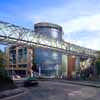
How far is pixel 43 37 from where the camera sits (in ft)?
68.9

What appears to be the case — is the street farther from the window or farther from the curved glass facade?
the window

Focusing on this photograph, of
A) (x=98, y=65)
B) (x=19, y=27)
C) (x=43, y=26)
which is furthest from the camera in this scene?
(x=43, y=26)

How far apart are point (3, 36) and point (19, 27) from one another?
265 centimetres

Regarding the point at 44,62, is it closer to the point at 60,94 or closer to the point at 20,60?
the point at 20,60

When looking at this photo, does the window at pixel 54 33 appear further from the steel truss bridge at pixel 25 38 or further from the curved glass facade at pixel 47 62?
the steel truss bridge at pixel 25 38

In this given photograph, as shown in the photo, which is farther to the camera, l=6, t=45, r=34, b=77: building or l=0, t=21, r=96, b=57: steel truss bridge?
l=6, t=45, r=34, b=77: building

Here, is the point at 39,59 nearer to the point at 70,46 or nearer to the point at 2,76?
the point at 70,46

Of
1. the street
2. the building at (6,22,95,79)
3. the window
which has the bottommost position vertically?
the street

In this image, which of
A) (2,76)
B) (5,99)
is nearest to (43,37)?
(2,76)

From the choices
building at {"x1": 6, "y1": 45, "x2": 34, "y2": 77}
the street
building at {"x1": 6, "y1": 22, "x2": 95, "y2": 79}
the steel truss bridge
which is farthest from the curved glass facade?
the street

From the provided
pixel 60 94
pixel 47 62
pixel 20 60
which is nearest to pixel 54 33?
pixel 47 62

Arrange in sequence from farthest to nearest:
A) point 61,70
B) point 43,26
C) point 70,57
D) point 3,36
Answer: point 43,26
point 61,70
point 70,57
point 3,36

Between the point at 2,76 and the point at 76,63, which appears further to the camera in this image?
the point at 76,63

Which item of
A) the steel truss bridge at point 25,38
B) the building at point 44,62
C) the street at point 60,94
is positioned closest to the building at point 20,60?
the building at point 44,62
